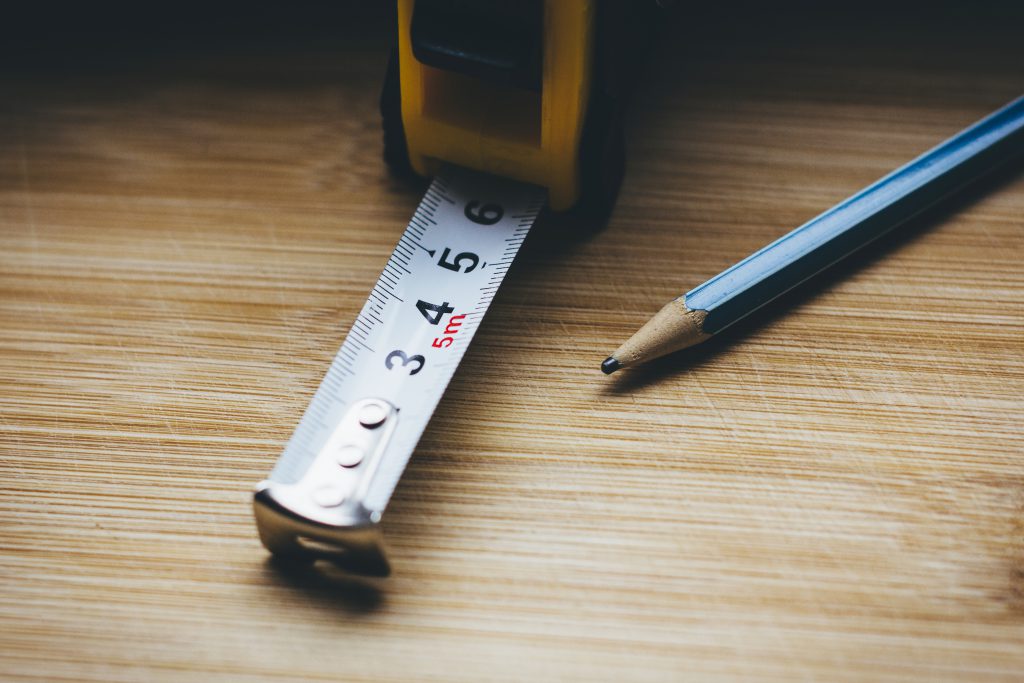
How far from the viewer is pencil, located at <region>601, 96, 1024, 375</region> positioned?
62 centimetres

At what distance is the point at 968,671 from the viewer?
0.53 meters

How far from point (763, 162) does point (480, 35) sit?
0.91 feet

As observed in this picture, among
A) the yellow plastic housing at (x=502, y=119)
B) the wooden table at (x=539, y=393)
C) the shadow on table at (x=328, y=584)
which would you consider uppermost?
the yellow plastic housing at (x=502, y=119)

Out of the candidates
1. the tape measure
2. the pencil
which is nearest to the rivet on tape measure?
the tape measure

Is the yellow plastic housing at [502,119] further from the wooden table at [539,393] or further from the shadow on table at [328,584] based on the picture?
the shadow on table at [328,584]

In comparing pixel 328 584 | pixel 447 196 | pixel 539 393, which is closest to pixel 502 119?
pixel 447 196

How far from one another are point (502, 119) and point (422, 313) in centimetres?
16

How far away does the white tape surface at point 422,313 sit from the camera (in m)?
0.56

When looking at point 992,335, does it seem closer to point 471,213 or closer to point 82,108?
point 471,213

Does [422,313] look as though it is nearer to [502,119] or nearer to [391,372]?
[391,372]

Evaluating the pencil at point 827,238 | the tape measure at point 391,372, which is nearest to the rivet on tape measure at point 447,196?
the tape measure at point 391,372

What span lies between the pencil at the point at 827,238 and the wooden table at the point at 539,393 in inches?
1.1

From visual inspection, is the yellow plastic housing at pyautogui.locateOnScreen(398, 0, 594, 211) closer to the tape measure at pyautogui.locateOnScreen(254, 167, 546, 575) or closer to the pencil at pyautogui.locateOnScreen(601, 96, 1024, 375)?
the tape measure at pyautogui.locateOnScreen(254, 167, 546, 575)

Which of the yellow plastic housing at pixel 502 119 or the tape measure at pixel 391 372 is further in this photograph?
the yellow plastic housing at pixel 502 119
